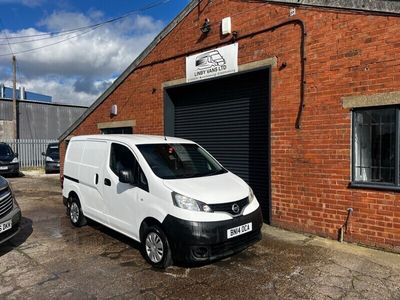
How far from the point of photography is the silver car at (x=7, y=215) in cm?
540

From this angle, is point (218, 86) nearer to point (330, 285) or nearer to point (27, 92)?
point (330, 285)

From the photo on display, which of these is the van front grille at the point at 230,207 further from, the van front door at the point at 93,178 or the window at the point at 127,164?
the van front door at the point at 93,178

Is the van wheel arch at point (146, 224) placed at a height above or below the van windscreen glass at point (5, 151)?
below

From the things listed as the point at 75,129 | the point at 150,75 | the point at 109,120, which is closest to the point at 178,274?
the point at 150,75

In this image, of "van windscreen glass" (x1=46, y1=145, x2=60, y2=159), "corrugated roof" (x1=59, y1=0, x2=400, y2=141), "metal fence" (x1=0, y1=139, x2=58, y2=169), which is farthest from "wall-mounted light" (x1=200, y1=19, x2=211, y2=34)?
"metal fence" (x1=0, y1=139, x2=58, y2=169)

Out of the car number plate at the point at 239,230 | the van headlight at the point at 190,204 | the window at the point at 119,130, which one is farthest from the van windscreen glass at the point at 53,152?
the car number plate at the point at 239,230

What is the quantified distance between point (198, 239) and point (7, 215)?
3.06 m

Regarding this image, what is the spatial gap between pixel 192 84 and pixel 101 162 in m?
3.55

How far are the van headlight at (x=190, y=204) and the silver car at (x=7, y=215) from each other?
8.72 ft

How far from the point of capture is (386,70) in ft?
18.3

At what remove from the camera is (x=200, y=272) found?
15.9ft

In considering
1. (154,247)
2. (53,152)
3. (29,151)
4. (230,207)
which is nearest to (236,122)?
(230,207)

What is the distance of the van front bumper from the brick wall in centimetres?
228

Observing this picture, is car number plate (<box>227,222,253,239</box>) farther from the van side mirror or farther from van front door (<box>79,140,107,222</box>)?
van front door (<box>79,140,107,222</box>)
